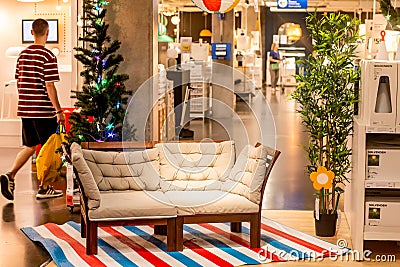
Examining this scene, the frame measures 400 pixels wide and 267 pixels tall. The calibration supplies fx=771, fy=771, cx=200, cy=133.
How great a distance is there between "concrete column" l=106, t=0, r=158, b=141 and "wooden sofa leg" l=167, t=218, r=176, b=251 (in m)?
2.41

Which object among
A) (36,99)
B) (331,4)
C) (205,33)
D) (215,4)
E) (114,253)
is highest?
(331,4)

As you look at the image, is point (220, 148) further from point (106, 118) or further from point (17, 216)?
point (17, 216)

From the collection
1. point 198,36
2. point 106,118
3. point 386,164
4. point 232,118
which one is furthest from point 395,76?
point 198,36

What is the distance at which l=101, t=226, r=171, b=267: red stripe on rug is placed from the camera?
534 centimetres

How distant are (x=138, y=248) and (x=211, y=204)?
25.7 inches

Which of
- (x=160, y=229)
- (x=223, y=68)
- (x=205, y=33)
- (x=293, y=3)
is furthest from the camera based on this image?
(x=205, y=33)

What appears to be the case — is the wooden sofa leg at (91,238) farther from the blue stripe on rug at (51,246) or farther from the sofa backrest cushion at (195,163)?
the sofa backrest cushion at (195,163)

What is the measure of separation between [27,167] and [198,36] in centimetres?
2459

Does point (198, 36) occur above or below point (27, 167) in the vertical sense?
above

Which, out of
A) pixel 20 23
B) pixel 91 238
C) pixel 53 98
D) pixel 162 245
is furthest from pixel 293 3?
pixel 91 238

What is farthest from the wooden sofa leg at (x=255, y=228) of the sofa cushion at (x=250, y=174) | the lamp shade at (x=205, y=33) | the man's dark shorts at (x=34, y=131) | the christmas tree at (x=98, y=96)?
the lamp shade at (x=205, y=33)

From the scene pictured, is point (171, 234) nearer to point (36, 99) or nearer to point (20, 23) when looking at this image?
point (36, 99)

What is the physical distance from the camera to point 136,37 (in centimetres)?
795

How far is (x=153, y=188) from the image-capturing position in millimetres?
5957
